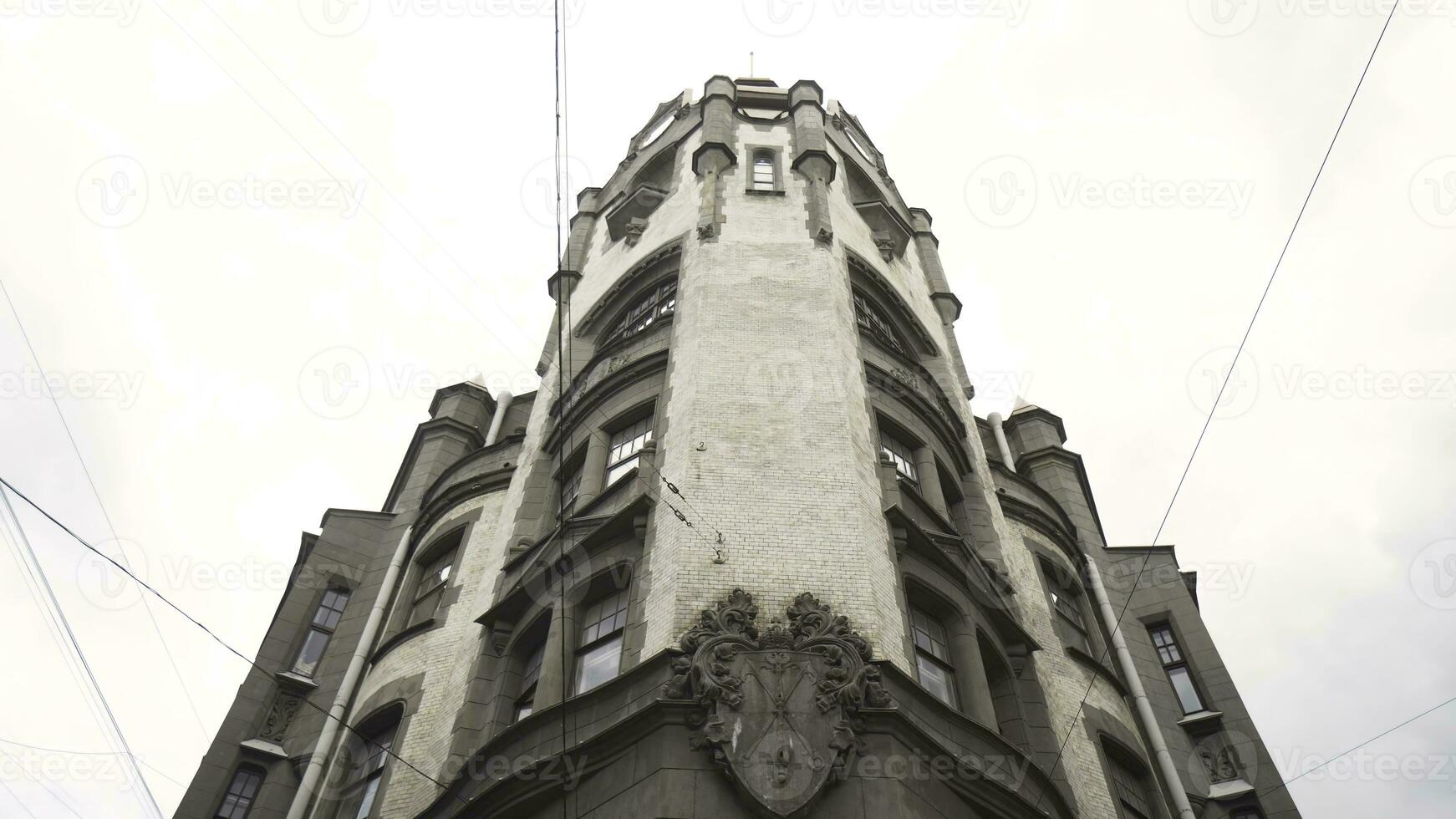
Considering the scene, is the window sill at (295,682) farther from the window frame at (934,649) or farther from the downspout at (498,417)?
the window frame at (934,649)

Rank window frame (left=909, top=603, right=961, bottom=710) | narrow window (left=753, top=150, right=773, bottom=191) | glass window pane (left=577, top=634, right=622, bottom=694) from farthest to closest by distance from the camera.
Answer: narrow window (left=753, top=150, right=773, bottom=191) < window frame (left=909, top=603, right=961, bottom=710) < glass window pane (left=577, top=634, right=622, bottom=694)

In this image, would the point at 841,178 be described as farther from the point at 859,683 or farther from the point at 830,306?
the point at 859,683

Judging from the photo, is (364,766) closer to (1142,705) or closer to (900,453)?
(900,453)

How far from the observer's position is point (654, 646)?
14.9 m

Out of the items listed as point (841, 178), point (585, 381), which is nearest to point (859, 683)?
point (585, 381)

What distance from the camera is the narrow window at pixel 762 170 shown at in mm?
29558

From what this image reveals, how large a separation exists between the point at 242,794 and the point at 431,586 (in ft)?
18.6

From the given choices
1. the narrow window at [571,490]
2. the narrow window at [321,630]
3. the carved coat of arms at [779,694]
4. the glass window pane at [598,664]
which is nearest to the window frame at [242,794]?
the narrow window at [321,630]

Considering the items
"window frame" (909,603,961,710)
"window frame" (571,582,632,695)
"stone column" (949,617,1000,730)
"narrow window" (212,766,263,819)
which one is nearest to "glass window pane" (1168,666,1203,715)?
"stone column" (949,617,1000,730)

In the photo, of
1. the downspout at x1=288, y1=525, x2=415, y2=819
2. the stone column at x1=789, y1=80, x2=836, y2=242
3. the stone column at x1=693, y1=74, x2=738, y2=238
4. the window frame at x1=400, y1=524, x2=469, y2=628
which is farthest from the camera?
the stone column at x1=693, y1=74, x2=738, y2=238

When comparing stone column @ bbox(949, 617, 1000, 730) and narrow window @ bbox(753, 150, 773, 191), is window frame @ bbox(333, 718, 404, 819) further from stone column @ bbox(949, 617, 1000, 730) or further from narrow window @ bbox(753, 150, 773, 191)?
narrow window @ bbox(753, 150, 773, 191)

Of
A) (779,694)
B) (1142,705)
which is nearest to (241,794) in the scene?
(779,694)

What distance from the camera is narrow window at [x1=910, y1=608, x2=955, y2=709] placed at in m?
16.7

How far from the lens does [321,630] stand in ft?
82.8
